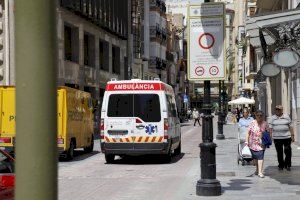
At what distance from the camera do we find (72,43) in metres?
38.8

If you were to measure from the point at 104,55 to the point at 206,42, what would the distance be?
115ft

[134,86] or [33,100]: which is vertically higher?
[134,86]

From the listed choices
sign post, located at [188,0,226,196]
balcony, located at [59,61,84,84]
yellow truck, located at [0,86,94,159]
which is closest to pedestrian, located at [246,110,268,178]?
Result: sign post, located at [188,0,226,196]

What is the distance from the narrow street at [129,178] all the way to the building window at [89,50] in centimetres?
2121

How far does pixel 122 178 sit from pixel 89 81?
1061 inches

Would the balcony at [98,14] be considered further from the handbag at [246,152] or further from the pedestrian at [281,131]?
the pedestrian at [281,131]

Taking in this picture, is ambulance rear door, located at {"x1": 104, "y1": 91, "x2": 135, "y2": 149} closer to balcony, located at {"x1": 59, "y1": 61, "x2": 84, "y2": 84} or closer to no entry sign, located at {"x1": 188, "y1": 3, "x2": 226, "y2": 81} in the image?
no entry sign, located at {"x1": 188, "y1": 3, "x2": 226, "y2": 81}

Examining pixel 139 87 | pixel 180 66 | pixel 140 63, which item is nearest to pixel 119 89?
pixel 139 87

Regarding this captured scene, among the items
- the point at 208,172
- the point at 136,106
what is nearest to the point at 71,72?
the point at 136,106

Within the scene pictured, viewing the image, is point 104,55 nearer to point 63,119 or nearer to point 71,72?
point 71,72

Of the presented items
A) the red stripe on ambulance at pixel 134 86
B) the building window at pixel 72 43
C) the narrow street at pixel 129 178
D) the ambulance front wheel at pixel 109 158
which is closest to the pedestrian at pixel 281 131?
the narrow street at pixel 129 178

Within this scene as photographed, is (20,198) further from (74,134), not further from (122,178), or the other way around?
(74,134)

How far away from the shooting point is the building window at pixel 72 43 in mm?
38125

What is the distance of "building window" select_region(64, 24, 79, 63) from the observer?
38125 mm
